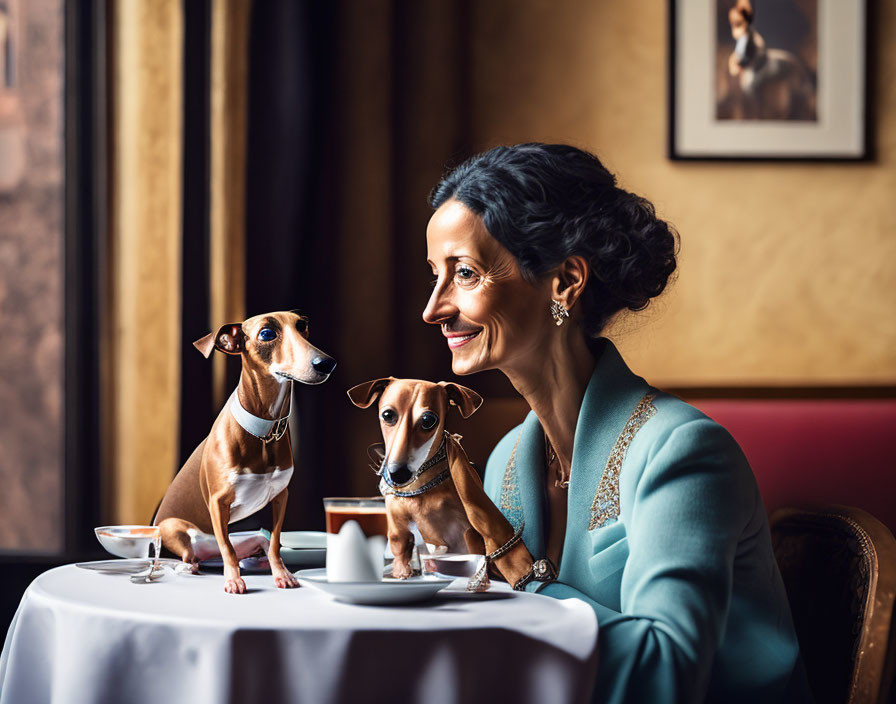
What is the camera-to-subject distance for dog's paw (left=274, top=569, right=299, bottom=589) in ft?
3.94

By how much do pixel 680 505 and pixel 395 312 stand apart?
1839mm

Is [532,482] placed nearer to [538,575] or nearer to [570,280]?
[538,575]

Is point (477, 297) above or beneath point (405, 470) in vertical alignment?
above

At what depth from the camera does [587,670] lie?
99 centimetres

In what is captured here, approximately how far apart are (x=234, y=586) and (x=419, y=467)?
Result: 0.91 feet

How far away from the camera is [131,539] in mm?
1243

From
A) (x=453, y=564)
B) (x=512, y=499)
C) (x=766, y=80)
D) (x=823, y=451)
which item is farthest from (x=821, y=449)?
(x=453, y=564)

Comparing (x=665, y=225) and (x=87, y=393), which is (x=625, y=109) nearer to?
(x=665, y=225)

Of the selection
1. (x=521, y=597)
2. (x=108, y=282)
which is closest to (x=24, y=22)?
(x=108, y=282)

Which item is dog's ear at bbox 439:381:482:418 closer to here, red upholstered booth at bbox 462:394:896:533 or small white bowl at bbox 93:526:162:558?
small white bowl at bbox 93:526:162:558

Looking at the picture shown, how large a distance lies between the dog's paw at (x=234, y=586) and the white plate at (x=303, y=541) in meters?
0.32

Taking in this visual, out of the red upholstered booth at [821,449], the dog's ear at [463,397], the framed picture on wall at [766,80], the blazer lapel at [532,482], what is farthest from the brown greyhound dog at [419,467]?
the framed picture on wall at [766,80]

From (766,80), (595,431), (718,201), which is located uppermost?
(766,80)

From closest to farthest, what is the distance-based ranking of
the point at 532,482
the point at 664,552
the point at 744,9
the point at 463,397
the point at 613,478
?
the point at 664,552
the point at 463,397
the point at 613,478
the point at 532,482
the point at 744,9
